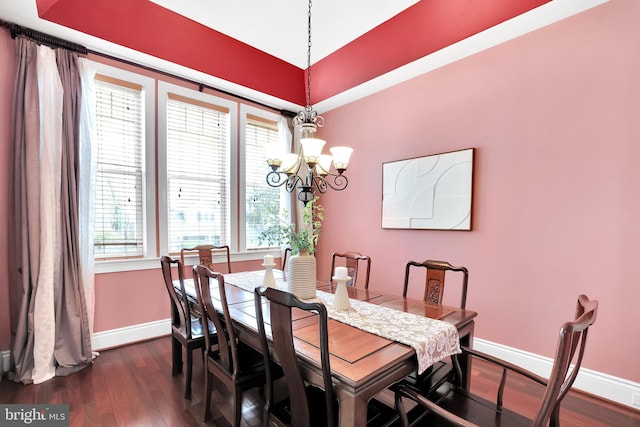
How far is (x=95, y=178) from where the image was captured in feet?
8.69

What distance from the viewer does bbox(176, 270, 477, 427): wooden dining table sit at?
1074mm

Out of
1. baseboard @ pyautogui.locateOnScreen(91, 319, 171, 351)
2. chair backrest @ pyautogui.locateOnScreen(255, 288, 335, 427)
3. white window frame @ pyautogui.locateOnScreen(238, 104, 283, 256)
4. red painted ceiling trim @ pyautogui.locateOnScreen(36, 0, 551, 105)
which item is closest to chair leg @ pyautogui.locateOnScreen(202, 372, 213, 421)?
chair backrest @ pyautogui.locateOnScreen(255, 288, 335, 427)

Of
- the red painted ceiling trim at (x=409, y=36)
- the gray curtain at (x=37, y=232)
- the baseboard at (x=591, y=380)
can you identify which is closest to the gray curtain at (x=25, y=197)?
the gray curtain at (x=37, y=232)

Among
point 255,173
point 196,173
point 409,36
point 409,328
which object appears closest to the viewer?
point 409,328

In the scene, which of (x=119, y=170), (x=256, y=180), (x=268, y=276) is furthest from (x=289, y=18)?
(x=268, y=276)

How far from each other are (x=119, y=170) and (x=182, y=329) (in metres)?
1.75

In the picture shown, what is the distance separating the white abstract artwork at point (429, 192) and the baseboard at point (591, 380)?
44.6 inches

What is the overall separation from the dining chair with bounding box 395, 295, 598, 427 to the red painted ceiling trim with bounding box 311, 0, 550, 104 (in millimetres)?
2218

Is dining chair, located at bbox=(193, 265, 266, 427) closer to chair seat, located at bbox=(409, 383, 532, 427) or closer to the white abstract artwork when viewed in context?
chair seat, located at bbox=(409, 383, 532, 427)

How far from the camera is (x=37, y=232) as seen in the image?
231cm

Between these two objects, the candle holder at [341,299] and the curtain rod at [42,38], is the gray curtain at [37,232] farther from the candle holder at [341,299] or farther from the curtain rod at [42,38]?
the candle holder at [341,299]

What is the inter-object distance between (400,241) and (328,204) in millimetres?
1278

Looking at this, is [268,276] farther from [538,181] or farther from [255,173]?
[538,181]

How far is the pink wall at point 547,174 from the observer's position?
205 centimetres
